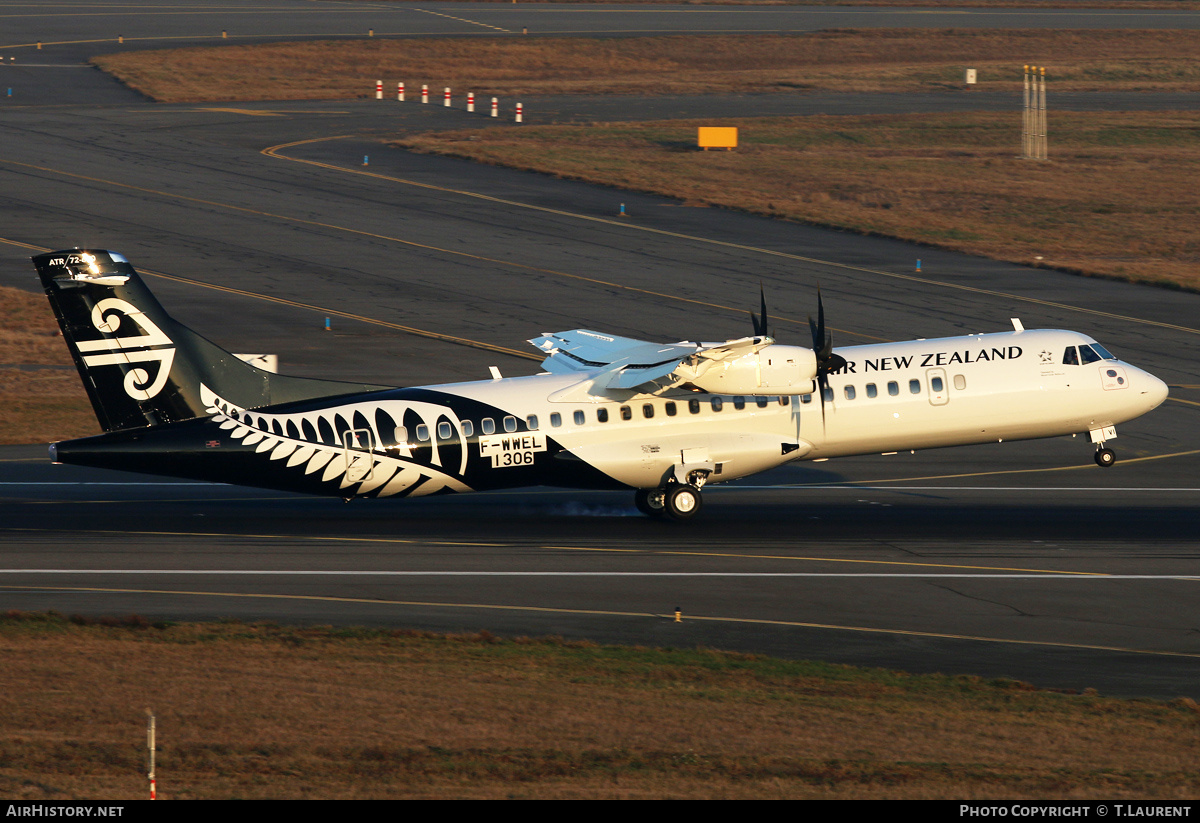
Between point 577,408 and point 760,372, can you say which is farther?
point 577,408

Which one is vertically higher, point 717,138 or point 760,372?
point 717,138

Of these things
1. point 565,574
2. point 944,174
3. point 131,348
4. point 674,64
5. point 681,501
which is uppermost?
point 674,64

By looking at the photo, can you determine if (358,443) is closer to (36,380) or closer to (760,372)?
(760,372)

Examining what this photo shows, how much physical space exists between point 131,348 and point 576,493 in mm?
11521

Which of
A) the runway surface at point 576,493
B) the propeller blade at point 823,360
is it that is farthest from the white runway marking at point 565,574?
the propeller blade at point 823,360

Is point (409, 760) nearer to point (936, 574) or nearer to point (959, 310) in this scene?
point (936, 574)

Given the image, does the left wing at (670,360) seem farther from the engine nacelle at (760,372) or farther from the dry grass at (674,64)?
the dry grass at (674,64)

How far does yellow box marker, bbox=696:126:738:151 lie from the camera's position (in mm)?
74062

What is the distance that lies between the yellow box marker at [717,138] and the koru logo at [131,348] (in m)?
50.4

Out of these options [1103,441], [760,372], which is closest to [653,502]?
[760,372]

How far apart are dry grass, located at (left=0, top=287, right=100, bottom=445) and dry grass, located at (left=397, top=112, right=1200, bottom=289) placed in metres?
28.2

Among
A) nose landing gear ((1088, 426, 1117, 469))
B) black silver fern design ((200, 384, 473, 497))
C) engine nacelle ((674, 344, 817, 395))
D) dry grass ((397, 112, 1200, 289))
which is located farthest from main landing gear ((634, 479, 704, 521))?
dry grass ((397, 112, 1200, 289))

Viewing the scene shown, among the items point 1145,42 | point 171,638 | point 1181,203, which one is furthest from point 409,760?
point 1145,42

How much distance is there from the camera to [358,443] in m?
28.4
